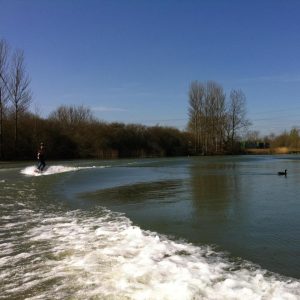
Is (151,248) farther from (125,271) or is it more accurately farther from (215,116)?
(215,116)

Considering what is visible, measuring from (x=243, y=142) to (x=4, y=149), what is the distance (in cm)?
4781

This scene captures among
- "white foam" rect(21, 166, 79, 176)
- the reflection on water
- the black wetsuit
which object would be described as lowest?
the reflection on water

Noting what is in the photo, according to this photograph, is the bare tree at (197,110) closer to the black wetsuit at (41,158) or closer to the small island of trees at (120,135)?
the small island of trees at (120,135)

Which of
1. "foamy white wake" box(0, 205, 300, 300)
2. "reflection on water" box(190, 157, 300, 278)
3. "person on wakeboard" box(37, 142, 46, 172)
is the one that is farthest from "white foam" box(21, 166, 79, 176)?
"foamy white wake" box(0, 205, 300, 300)

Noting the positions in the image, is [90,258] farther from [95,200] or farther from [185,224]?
[95,200]

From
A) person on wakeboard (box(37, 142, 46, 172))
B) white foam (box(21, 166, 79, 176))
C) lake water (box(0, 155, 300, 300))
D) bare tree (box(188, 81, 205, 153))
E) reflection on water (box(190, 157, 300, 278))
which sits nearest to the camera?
lake water (box(0, 155, 300, 300))

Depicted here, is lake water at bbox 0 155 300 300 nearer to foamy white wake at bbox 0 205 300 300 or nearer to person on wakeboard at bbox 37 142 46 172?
foamy white wake at bbox 0 205 300 300

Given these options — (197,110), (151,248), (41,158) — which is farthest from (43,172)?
(197,110)

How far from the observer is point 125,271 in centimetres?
Answer: 514

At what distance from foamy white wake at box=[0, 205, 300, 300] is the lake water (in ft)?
0.04

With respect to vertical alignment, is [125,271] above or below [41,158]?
below

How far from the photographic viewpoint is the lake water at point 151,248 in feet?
14.9

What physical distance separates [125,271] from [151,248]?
3.91 ft

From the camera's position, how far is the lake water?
14.9 ft
